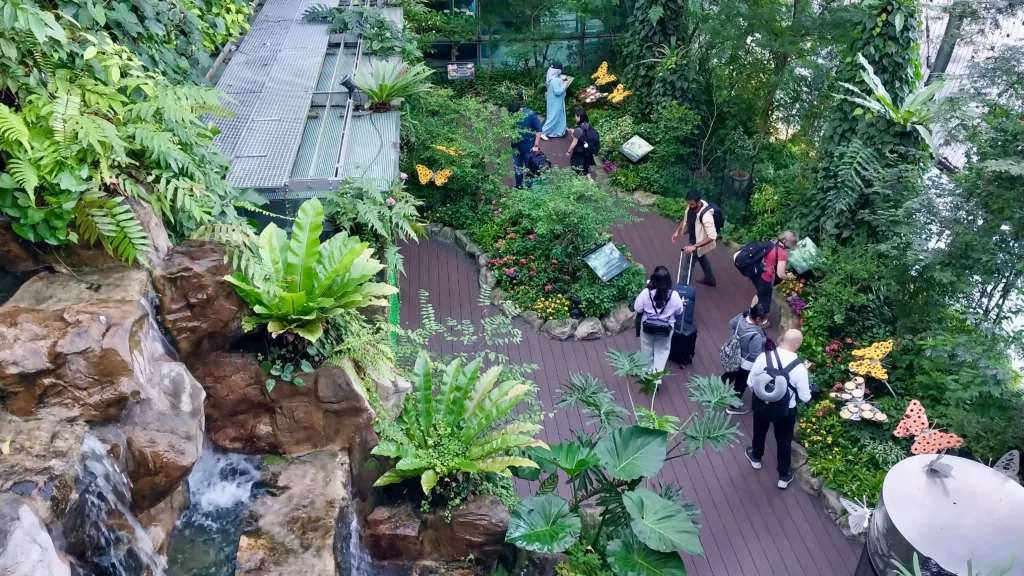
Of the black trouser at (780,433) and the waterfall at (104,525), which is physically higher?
the waterfall at (104,525)

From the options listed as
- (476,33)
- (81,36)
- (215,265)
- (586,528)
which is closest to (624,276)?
(586,528)

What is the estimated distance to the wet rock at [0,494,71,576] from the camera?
11.0 ft

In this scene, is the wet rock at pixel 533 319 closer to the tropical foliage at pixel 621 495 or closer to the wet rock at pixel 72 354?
the tropical foliage at pixel 621 495

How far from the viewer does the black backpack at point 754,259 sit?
324 inches

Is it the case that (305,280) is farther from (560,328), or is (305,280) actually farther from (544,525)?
(560,328)

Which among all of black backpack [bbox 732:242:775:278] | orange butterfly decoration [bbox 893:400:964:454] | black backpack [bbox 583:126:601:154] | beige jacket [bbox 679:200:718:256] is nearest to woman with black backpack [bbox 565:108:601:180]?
black backpack [bbox 583:126:601:154]

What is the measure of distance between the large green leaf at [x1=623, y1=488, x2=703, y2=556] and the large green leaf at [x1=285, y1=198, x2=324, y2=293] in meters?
2.73

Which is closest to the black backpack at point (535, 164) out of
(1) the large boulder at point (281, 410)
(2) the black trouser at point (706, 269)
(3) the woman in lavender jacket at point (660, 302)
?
(2) the black trouser at point (706, 269)

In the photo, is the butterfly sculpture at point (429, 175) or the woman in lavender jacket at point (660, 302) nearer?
the woman in lavender jacket at point (660, 302)

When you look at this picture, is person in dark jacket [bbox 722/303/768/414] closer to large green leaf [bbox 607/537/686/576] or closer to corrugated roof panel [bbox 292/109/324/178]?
large green leaf [bbox 607/537/686/576]

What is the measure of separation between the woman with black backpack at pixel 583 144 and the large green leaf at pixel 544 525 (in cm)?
624

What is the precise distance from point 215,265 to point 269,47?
463 centimetres

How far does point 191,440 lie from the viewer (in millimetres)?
4746

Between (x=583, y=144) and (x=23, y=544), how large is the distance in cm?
873
